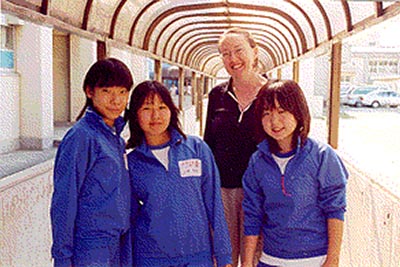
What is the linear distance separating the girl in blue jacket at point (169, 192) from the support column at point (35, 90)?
10.2 m

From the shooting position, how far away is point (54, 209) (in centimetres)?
235

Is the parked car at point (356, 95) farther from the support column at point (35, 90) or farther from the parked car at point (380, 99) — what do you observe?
the support column at point (35, 90)

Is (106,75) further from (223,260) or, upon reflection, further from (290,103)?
(223,260)

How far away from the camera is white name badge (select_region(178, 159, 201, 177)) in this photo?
8.41 feet

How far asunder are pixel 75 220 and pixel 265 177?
35.7 inches

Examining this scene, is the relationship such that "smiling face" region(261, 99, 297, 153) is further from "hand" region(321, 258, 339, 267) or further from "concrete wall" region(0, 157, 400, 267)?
→ "concrete wall" region(0, 157, 400, 267)

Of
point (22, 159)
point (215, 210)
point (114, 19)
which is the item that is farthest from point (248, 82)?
point (22, 159)

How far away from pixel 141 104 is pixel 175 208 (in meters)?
0.54

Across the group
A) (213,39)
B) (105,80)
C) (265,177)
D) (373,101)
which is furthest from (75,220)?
(373,101)

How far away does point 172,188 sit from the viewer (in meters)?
2.53

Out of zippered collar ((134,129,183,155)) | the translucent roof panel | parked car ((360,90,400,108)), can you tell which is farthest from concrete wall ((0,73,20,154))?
parked car ((360,90,400,108))

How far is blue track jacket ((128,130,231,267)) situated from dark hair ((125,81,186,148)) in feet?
0.20

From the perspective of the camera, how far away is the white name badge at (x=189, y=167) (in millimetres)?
2564

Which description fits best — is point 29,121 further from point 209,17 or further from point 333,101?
point 333,101
